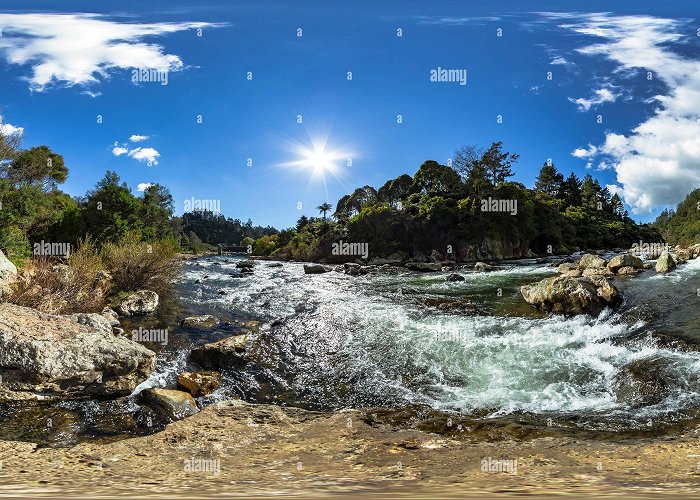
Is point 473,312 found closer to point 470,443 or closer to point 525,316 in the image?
point 525,316

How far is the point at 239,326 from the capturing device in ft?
45.2

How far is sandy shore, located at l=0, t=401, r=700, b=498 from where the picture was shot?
374 centimetres

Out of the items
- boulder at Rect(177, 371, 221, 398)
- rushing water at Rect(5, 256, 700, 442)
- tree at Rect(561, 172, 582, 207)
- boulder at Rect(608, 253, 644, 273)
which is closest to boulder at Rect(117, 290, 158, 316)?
rushing water at Rect(5, 256, 700, 442)

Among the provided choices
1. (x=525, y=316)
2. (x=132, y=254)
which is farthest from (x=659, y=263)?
(x=132, y=254)

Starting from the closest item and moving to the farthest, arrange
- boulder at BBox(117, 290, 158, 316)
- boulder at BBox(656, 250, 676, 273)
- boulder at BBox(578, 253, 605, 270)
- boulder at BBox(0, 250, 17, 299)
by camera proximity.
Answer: boulder at BBox(0, 250, 17, 299) < boulder at BBox(117, 290, 158, 316) < boulder at BBox(656, 250, 676, 273) < boulder at BBox(578, 253, 605, 270)

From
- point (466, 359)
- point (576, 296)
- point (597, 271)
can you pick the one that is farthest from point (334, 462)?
point (597, 271)

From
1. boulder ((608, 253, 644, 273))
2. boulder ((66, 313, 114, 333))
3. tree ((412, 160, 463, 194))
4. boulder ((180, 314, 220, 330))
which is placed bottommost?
boulder ((180, 314, 220, 330))

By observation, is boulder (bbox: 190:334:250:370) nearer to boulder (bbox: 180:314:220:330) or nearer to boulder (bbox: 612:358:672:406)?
boulder (bbox: 180:314:220:330)

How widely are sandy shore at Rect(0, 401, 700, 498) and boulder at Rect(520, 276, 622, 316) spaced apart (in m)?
8.36

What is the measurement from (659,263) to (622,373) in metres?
15.8

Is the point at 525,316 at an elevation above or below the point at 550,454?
above

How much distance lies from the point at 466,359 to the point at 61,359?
29.3ft

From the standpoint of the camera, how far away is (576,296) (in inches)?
533

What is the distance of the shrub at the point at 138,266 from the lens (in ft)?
57.1
